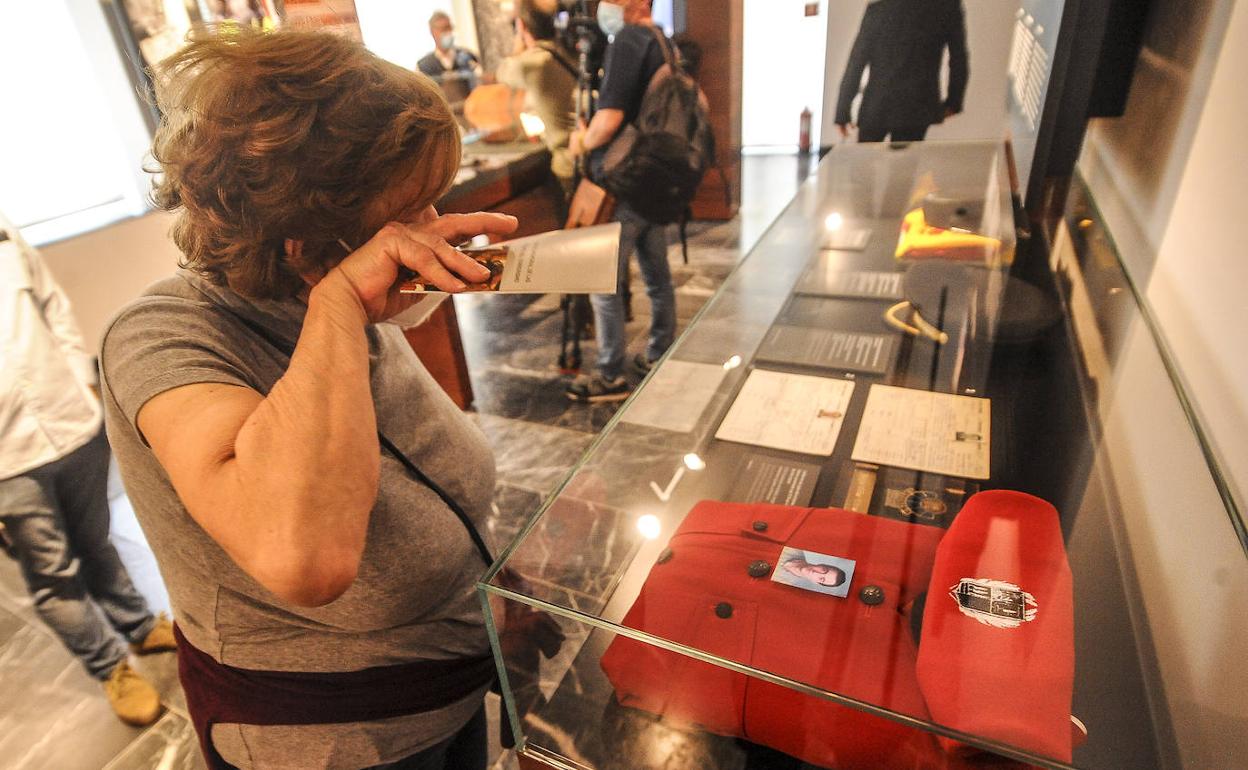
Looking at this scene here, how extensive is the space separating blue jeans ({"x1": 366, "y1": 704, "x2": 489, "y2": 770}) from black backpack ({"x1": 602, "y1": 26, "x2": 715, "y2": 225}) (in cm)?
194

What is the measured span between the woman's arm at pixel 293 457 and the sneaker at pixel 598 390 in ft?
7.60

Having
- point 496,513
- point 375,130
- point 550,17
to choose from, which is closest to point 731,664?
point 375,130

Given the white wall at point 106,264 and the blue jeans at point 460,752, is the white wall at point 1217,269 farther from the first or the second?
the white wall at point 106,264

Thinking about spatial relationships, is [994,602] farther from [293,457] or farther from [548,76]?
[548,76]

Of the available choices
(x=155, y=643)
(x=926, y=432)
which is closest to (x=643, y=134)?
(x=926, y=432)

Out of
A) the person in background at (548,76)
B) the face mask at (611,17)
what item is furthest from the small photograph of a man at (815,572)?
the person in background at (548,76)

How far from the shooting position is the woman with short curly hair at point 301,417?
0.59 meters

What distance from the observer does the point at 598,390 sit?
3002 millimetres

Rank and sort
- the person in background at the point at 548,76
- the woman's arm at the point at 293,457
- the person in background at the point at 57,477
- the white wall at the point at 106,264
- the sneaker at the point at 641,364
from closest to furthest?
the woman's arm at the point at 293,457, the person in background at the point at 57,477, the white wall at the point at 106,264, the person in background at the point at 548,76, the sneaker at the point at 641,364

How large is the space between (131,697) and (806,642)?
1.88 metres

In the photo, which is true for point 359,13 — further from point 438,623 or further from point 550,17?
point 438,623

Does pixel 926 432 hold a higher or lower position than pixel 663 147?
lower

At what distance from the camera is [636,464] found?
1.07m

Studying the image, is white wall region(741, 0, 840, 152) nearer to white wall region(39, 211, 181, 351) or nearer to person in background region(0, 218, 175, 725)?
person in background region(0, 218, 175, 725)
